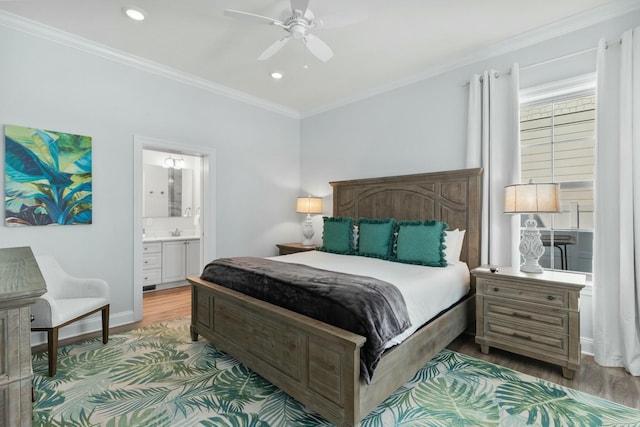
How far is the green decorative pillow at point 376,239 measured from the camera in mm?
3393

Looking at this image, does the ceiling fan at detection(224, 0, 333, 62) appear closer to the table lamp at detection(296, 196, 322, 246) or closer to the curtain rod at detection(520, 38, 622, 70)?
the curtain rod at detection(520, 38, 622, 70)

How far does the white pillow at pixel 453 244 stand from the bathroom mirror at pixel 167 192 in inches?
183

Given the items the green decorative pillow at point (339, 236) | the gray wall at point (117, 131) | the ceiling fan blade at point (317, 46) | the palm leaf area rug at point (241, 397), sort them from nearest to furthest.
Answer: the palm leaf area rug at point (241, 397) → the ceiling fan blade at point (317, 46) → the gray wall at point (117, 131) → the green decorative pillow at point (339, 236)

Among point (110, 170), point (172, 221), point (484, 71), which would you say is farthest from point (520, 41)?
point (172, 221)

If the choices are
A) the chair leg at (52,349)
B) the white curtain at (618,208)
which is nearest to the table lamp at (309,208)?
the chair leg at (52,349)

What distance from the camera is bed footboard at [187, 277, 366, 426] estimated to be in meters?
1.67

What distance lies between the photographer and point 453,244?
3.14 metres

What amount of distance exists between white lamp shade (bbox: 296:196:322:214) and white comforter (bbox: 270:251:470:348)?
1.43 meters

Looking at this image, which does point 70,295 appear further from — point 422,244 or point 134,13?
point 422,244

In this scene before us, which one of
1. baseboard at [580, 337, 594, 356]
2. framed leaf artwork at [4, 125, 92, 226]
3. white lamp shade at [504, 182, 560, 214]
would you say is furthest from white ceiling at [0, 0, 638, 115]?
baseboard at [580, 337, 594, 356]

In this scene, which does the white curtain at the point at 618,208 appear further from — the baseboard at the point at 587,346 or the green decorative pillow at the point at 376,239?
the green decorative pillow at the point at 376,239

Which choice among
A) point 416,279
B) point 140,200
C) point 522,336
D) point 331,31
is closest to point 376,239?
point 416,279

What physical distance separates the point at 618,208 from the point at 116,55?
4.90 m

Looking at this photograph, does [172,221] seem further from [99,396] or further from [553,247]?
[553,247]
